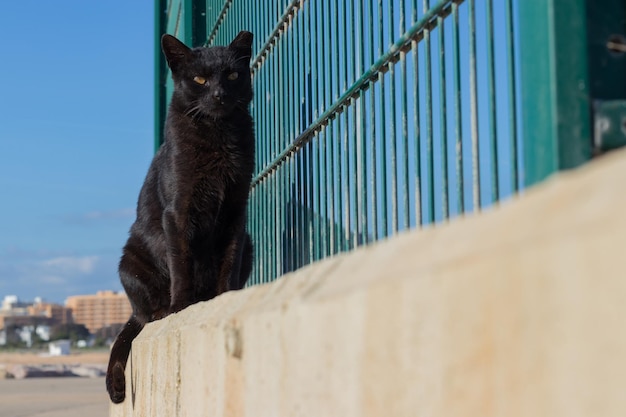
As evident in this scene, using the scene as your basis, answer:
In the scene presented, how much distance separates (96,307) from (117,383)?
101 metres

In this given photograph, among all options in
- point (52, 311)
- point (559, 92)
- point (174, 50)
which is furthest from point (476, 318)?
point (52, 311)

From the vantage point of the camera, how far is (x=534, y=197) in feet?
3.54

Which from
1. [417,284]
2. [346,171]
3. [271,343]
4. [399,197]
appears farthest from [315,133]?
[417,284]

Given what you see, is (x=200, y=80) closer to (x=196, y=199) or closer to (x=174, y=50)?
(x=174, y=50)

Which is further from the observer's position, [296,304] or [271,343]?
[271,343]

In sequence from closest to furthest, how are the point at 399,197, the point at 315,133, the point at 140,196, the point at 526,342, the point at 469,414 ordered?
the point at 526,342 → the point at 469,414 → the point at 399,197 → the point at 315,133 → the point at 140,196

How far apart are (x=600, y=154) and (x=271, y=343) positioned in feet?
2.26

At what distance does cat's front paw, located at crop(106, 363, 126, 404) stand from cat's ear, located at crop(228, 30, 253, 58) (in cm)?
157

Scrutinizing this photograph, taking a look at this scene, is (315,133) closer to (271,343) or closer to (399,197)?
(399,197)

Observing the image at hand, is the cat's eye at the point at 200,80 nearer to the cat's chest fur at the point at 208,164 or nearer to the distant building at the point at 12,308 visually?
the cat's chest fur at the point at 208,164

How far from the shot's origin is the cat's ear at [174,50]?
4.93 m

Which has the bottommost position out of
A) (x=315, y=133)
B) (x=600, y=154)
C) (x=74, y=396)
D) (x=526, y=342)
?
(x=74, y=396)

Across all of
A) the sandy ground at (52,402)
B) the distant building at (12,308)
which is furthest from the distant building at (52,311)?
the sandy ground at (52,402)

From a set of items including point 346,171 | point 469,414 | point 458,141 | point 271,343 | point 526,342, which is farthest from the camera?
point 346,171
